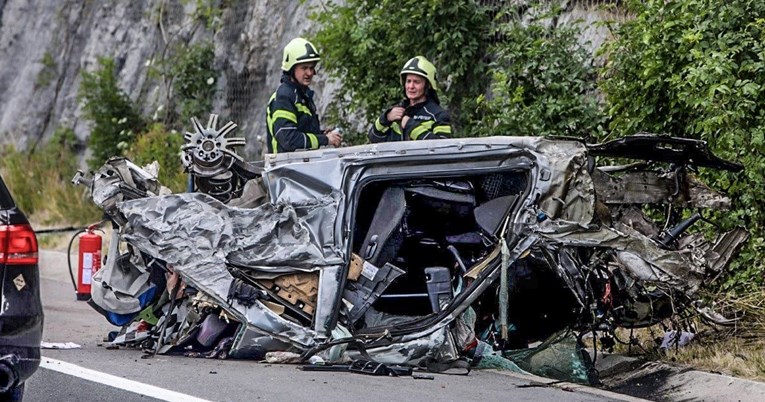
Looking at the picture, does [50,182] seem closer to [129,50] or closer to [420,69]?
[129,50]

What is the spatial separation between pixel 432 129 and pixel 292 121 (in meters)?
1.10

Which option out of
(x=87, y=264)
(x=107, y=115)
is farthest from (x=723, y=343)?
(x=107, y=115)

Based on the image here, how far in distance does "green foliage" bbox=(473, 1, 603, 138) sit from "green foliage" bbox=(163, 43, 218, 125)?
6.36m

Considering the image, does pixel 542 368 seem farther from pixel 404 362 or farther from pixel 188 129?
pixel 188 129

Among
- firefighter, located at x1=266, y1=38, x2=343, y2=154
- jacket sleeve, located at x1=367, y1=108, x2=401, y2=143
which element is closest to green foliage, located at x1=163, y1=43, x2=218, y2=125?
jacket sleeve, located at x1=367, y1=108, x2=401, y2=143

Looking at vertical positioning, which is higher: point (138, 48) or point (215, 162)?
point (138, 48)

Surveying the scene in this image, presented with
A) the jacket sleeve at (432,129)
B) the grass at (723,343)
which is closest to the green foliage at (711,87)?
the grass at (723,343)

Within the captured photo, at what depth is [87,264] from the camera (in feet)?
27.2

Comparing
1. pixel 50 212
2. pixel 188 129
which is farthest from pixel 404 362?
pixel 50 212

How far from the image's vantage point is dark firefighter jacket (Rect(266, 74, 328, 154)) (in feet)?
29.6

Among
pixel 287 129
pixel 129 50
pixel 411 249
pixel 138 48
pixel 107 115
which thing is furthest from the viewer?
pixel 129 50

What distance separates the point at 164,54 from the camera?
1788cm

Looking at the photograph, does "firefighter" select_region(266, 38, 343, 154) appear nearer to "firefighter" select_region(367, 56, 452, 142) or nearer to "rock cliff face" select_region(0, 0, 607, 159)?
"firefighter" select_region(367, 56, 452, 142)

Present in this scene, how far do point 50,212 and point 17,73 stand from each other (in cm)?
571
